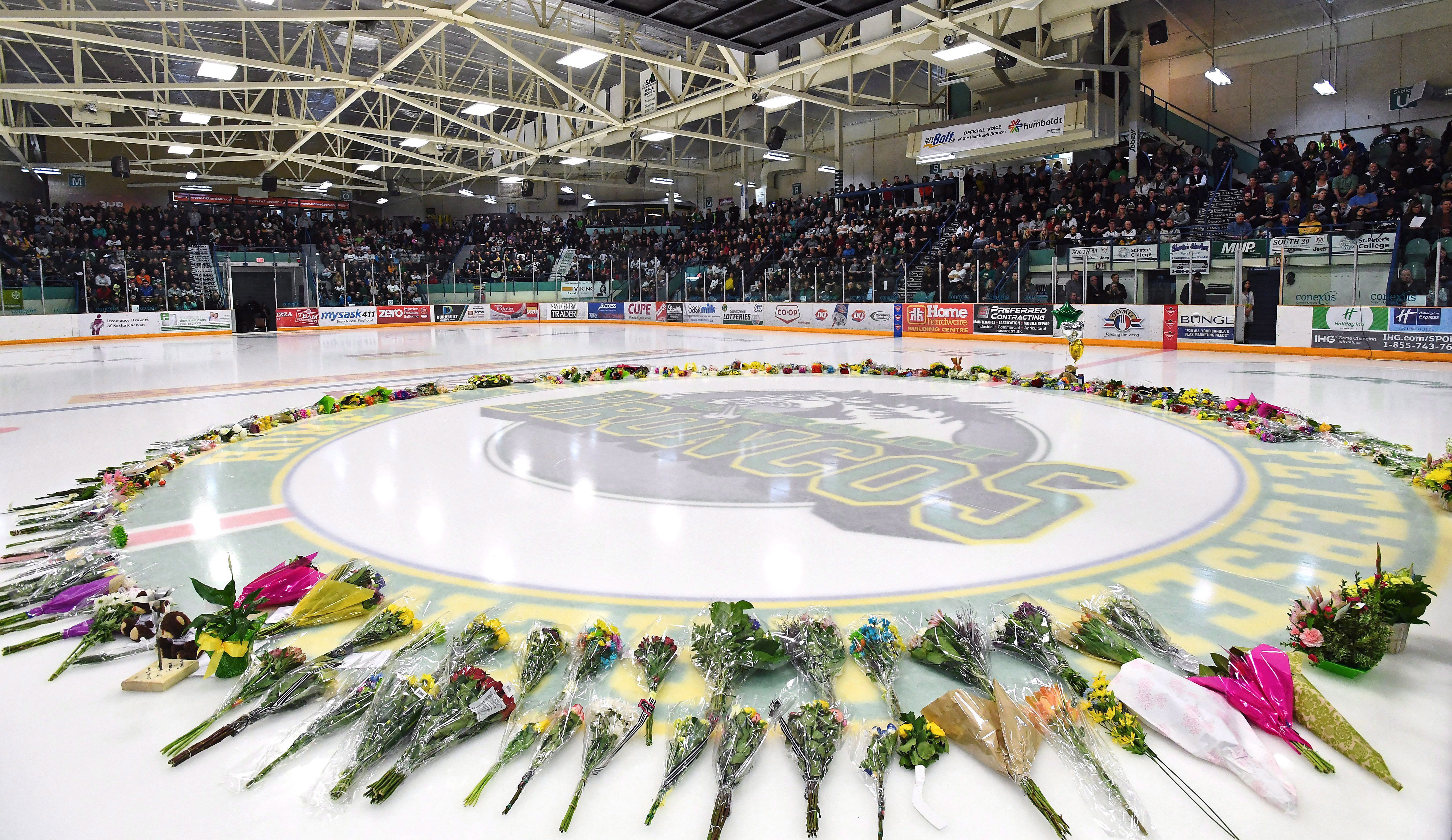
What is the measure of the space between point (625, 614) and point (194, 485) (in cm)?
531

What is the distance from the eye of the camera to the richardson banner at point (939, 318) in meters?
25.2

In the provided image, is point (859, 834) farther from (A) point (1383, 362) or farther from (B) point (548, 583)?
(A) point (1383, 362)

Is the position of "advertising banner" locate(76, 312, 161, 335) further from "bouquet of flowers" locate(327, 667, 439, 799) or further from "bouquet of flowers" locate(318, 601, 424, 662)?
"bouquet of flowers" locate(327, 667, 439, 799)

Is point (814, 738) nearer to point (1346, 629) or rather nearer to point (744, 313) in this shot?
point (1346, 629)

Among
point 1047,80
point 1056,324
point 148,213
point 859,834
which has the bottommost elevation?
point 859,834

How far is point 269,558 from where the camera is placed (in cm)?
525

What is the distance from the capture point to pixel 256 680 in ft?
11.3

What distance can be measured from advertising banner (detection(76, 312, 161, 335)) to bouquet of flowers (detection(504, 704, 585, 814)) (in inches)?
1417

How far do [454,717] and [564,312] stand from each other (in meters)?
39.6

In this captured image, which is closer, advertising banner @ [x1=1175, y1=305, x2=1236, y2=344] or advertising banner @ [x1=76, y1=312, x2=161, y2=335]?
advertising banner @ [x1=1175, y1=305, x2=1236, y2=344]

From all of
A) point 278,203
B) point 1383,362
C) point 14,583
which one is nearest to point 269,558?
point 14,583

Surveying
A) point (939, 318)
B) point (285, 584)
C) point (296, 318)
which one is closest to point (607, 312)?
point (296, 318)

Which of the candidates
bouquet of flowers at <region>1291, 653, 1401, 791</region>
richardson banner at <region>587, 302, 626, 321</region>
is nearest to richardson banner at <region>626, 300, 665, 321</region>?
richardson banner at <region>587, 302, 626, 321</region>

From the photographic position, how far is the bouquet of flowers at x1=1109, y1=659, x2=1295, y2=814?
8.89 ft
